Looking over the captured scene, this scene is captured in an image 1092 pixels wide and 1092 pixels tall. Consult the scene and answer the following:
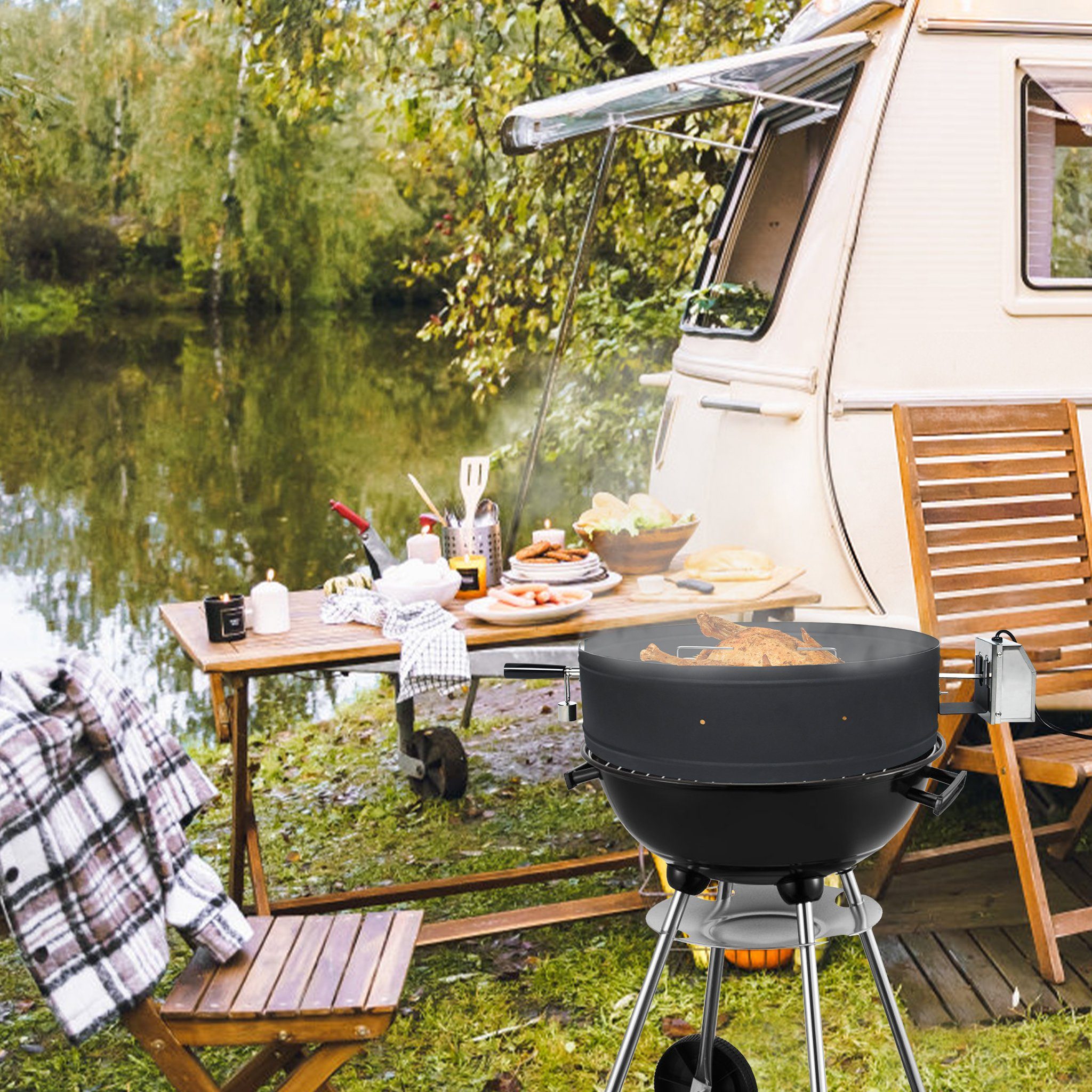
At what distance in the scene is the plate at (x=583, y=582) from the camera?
4.14 meters

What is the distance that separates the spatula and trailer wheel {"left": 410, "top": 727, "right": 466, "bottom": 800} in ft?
5.10

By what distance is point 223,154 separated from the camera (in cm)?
2214

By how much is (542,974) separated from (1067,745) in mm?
1606

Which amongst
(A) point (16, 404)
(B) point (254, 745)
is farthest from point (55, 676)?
(A) point (16, 404)

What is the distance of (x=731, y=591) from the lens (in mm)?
4070

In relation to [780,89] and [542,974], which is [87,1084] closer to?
[542,974]

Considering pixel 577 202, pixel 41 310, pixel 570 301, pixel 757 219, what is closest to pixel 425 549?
pixel 570 301

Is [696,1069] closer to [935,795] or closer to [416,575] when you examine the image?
[935,795]

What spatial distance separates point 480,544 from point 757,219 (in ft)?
6.32

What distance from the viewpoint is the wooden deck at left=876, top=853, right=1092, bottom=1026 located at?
12.3 feet

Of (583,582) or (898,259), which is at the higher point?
(898,259)

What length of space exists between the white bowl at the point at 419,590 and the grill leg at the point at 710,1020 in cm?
140

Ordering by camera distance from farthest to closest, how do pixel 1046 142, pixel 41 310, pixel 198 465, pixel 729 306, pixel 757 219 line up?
pixel 41 310 < pixel 198 465 < pixel 757 219 < pixel 729 306 < pixel 1046 142

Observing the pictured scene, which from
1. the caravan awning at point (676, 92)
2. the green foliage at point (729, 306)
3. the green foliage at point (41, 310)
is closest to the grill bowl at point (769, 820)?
the caravan awning at point (676, 92)
